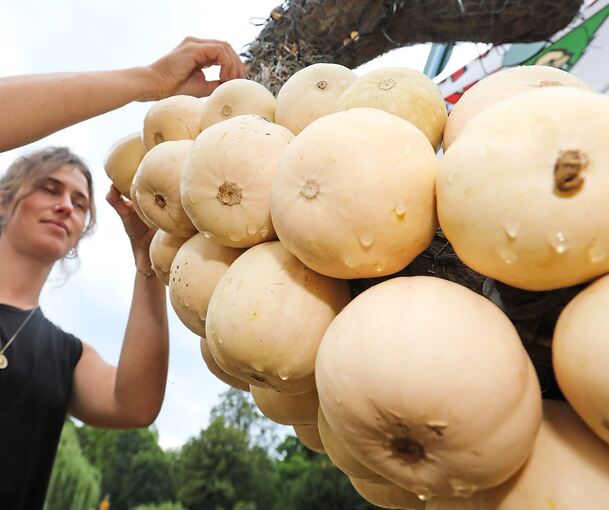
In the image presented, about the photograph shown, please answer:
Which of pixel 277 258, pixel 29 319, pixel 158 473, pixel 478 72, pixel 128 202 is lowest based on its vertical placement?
pixel 158 473

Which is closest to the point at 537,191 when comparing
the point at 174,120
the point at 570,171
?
the point at 570,171

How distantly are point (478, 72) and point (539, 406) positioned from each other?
1.98 meters

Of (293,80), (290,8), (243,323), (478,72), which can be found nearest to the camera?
(243,323)

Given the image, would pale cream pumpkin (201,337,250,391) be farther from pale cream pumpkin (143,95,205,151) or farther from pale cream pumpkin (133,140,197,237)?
pale cream pumpkin (143,95,205,151)

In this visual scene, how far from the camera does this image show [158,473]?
88.3 feet

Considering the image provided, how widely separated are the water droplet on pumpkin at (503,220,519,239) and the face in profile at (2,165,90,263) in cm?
234

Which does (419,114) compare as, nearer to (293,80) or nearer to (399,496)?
(293,80)

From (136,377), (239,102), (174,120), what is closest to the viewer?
(239,102)

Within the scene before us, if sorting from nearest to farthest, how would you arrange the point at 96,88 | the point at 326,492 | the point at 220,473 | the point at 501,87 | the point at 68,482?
the point at 501,87 < the point at 96,88 < the point at 326,492 < the point at 68,482 < the point at 220,473

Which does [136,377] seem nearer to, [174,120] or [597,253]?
[174,120]

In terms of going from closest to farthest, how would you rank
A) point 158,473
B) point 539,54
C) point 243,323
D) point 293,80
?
point 243,323 < point 293,80 < point 539,54 < point 158,473

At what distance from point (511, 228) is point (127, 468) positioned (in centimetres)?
2972

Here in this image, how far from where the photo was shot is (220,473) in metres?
18.7

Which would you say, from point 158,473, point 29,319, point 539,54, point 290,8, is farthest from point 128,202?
point 158,473
